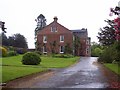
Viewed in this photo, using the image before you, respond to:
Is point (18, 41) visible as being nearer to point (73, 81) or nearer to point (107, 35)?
point (107, 35)

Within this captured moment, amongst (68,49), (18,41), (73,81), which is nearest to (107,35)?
(73,81)

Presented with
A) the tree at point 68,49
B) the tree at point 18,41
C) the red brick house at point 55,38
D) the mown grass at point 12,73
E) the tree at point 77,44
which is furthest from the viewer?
the tree at point 18,41

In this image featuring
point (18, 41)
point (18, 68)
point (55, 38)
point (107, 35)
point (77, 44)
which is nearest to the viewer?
point (18, 68)

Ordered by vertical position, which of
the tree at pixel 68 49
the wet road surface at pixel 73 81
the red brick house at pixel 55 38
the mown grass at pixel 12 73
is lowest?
the wet road surface at pixel 73 81

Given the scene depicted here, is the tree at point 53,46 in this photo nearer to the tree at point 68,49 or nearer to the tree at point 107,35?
the tree at point 68,49

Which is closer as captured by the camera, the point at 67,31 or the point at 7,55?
the point at 7,55

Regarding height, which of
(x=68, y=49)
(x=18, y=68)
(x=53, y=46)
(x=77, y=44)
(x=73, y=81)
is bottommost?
(x=73, y=81)

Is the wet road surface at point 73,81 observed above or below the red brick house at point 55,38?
below

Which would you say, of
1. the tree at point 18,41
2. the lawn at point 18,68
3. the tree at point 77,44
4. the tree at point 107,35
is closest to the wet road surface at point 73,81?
the lawn at point 18,68

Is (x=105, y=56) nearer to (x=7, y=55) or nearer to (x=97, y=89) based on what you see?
(x=7, y=55)

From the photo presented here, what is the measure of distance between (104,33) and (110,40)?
75.1 inches

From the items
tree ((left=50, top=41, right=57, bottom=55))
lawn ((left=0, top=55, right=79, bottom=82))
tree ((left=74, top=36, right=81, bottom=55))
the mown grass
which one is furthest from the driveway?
tree ((left=74, top=36, right=81, bottom=55))

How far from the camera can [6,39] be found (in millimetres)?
88562

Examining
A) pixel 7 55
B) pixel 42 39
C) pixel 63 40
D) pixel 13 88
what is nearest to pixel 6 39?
pixel 42 39
